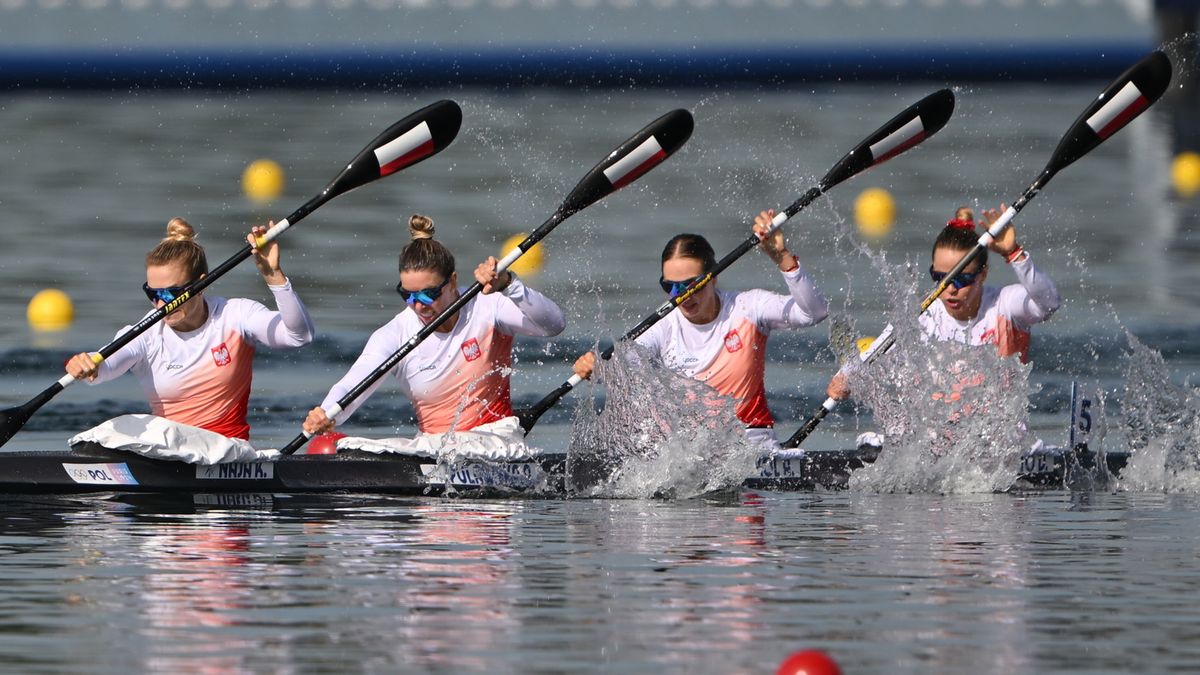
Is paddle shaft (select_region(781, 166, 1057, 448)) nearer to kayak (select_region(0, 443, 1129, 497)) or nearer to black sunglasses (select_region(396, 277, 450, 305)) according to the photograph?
kayak (select_region(0, 443, 1129, 497))

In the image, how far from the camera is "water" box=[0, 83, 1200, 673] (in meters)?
6.88

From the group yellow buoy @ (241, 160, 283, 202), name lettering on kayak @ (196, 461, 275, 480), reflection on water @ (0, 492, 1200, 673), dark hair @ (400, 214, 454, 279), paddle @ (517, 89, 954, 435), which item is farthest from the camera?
yellow buoy @ (241, 160, 283, 202)

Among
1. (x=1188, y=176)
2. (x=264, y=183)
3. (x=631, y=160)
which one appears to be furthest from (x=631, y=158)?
Answer: (x=1188, y=176)

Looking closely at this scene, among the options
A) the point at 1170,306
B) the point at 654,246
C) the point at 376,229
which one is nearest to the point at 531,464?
the point at 1170,306

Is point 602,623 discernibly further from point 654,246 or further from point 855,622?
point 654,246

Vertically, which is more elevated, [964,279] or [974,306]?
[964,279]

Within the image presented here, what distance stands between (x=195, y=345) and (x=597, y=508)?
195 cm

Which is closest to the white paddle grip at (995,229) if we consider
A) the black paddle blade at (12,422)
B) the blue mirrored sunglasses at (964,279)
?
the blue mirrored sunglasses at (964,279)

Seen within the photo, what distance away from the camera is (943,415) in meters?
10.7

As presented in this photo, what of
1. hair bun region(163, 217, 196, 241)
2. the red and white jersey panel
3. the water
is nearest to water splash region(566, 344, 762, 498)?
the water

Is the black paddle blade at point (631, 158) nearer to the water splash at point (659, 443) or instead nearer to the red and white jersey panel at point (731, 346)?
the red and white jersey panel at point (731, 346)

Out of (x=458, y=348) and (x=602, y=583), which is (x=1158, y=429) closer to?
(x=458, y=348)

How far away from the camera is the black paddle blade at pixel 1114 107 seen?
39.4 feet

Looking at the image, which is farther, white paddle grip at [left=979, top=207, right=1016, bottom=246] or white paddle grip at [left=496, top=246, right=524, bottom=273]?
white paddle grip at [left=979, top=207, right=1016, bottom=246]
